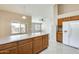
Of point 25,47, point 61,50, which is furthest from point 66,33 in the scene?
point 25,47

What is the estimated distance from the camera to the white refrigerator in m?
3.11

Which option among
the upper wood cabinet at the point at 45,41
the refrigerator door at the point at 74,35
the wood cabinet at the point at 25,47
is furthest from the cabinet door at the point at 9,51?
the refrigerator door at the point at 74,35

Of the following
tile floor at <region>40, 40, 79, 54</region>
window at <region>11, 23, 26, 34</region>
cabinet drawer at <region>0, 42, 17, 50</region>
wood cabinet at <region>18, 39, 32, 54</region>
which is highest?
window at <region>11, 23, 26, 34</region>

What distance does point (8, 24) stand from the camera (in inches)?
109

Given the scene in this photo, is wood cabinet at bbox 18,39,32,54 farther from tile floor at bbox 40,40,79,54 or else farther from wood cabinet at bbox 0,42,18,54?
tile floor at bbox 40,40,79,54

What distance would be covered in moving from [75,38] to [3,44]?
7.07 ft

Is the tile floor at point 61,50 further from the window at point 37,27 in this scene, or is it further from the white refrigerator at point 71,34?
the window at point 37,27

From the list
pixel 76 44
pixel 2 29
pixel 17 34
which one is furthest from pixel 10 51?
pixel 76 44

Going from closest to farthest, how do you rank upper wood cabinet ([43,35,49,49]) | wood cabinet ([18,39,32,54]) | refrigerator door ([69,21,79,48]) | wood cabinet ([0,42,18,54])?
1. wood cabinet ([0,42,18,54])
2. wood cabinet ([18,39,32,54])
3. refrigerator door ([69,21,79,48])
4. upper wood cabinet ([43,35,49,49])

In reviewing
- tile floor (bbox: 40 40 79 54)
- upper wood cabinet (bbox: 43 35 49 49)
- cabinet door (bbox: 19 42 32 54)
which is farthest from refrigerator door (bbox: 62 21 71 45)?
cabinet door (bbox: 19 42 32 54)

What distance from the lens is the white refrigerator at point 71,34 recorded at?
10.2ft

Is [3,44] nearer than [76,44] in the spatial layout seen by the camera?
Yes
